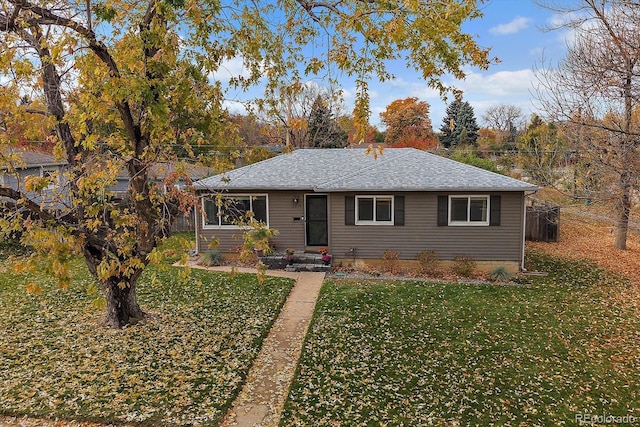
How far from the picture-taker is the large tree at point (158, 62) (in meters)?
4.86

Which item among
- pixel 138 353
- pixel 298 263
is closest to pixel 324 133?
pixel 298 263

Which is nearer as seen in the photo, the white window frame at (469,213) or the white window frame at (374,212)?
the white window frame at (469,213)

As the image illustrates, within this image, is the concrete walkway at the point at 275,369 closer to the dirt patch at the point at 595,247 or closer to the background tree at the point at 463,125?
the dirt patch at the point at 595,247

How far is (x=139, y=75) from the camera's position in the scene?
5523 mm

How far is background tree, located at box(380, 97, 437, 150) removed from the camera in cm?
3569

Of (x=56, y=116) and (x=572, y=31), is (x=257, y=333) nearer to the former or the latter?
(x=56, y=116)

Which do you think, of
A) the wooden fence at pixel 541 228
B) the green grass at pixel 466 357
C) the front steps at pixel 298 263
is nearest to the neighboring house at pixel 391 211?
the front steps at pixel 298 263

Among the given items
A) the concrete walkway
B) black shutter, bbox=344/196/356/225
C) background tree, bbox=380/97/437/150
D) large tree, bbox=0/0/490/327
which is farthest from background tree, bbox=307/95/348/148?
large tree, bbox=0/0/490/327

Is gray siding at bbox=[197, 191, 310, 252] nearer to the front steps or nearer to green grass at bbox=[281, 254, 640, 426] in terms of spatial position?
the front steps

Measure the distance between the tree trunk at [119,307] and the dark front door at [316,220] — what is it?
21.0ft

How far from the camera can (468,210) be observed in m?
12.1

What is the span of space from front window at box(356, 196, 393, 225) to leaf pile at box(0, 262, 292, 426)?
3612 mm

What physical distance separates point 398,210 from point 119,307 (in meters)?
7.74

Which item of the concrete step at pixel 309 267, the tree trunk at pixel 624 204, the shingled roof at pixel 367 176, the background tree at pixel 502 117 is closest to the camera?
the tree trunk at pixel 624 204
